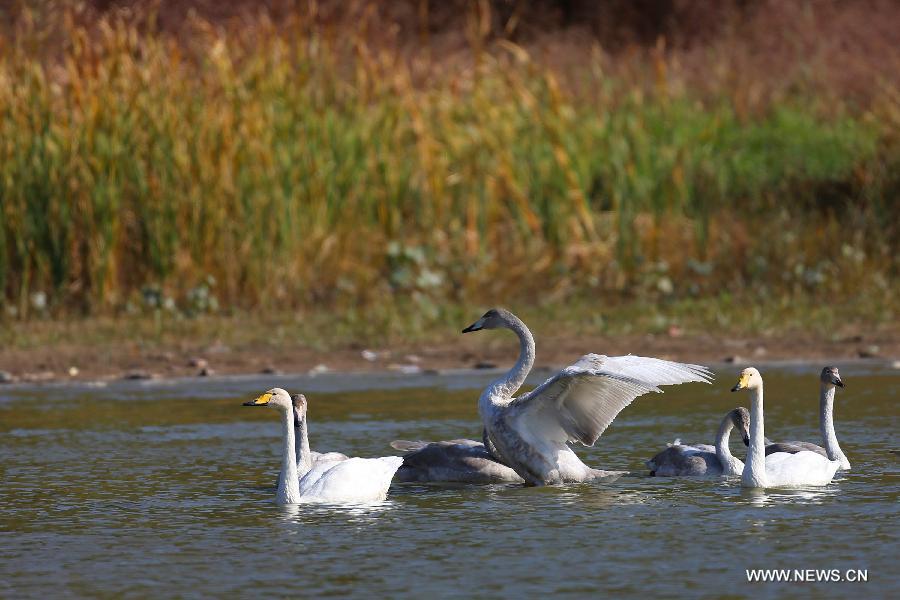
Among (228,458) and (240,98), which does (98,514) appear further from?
(240,98)

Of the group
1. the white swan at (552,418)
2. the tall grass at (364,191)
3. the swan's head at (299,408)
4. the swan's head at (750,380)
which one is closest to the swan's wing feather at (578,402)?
the white swan at (552,418)

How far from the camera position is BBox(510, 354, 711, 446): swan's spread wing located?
837 cm

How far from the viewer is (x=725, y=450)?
8.89 metres

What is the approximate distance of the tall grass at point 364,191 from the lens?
1460 centimetres

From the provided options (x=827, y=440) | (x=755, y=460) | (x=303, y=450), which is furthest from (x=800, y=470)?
(x=303, y=450)

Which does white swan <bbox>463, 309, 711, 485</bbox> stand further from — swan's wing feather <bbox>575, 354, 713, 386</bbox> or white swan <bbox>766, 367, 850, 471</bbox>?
white swan <bbox>766, 367, 850, 471</bbox>

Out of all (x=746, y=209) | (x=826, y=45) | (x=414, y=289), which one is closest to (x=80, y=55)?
(x=414, y=289)

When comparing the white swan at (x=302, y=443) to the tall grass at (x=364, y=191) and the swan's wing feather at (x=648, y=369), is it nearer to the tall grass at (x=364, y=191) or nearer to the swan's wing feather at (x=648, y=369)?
the swan's wing feather at (x=648, y=369)

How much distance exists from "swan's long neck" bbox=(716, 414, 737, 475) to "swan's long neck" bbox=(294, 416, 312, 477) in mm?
2050

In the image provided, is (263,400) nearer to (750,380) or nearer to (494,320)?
(494,320)

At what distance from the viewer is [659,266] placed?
15.5 m

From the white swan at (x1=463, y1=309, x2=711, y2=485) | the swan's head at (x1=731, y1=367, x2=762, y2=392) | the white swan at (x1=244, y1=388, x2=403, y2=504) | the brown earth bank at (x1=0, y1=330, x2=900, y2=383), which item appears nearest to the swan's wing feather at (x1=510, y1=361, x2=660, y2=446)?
the white swan at (x1=463, y1=309, x2=711, y2=485)

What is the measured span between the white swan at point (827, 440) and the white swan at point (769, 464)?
0.94 feet

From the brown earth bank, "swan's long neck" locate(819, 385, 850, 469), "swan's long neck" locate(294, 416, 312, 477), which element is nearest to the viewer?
"swan's long neck" locate(294, 416, 312, 477)
